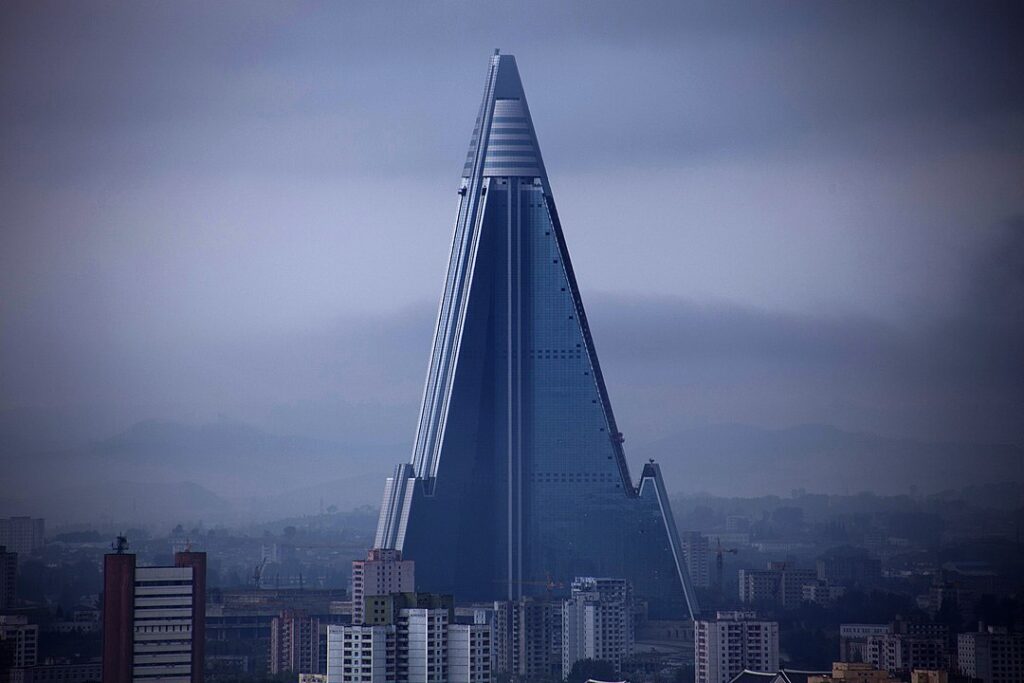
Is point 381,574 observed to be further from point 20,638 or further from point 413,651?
point 413,651

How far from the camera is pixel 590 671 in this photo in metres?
29.8

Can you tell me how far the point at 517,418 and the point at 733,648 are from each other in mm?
6500

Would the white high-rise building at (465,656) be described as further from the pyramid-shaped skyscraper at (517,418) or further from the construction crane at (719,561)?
the pyramid-shaped skyscraper at (517,418)

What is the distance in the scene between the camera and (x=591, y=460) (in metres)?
34.8

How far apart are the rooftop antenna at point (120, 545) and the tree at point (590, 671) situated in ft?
15.1

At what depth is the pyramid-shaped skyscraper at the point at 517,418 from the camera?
34.0 metres

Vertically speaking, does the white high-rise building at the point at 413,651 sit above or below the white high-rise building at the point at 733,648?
below

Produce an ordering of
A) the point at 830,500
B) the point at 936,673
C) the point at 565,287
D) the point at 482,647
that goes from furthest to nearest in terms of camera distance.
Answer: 1. the point at 565,287
2. the point at 830,500
3. the point at 936,673
4. the point at 482,647

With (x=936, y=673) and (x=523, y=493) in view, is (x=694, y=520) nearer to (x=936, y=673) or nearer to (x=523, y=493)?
(x=523, y=493)

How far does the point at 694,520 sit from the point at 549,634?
3.20 metres

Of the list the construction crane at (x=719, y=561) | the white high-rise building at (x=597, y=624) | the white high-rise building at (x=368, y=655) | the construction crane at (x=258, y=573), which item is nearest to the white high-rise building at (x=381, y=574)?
the construction crane at (x=258, y=573)

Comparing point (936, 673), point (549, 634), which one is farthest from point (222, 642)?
point (936, 673)

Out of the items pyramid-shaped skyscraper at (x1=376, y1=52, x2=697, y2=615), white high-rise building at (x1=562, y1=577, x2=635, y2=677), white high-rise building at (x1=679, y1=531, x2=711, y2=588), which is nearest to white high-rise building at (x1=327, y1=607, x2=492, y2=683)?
white high-rise building at (x1=562, y1=577, x2=635, y2=677)

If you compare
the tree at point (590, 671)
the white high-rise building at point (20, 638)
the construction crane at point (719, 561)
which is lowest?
the tree at point (590, 671)
